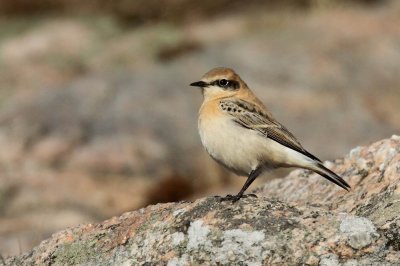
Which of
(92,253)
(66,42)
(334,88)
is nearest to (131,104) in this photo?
(334,88)

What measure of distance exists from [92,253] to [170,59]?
15065 mm

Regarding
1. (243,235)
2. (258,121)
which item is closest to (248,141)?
(258,121)

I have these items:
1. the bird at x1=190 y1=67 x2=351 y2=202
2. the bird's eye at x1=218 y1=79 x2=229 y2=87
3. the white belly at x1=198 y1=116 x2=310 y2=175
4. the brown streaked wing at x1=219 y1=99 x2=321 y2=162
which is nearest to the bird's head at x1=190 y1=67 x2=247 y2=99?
the bird's eye at x1=218 y1=79 x2=229 y2=87

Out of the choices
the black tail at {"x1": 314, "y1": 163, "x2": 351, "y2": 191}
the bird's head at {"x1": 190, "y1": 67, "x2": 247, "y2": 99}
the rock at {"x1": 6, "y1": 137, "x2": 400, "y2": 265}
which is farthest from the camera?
the bird's head at {"x1": 190, "y1": 67, "x2": 247, "y2": 99}

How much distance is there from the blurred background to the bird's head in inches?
136

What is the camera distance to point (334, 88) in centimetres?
2033

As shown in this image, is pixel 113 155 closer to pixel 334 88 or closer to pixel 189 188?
pixel 189 188

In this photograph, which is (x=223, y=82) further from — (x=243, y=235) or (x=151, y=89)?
(x=151, y=89)

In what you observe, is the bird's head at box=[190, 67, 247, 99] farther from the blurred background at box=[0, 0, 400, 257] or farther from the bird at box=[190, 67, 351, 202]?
the blurred background at box=[0, 0, 400, 257]

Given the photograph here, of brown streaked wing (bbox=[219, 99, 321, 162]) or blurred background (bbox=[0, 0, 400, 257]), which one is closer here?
brown streaked wing (bbox=[219, 99, 321, 162])

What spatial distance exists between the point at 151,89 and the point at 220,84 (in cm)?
950

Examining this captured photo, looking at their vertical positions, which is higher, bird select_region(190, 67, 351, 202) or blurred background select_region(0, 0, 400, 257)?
bird select_region(190, 67, 351, 202)

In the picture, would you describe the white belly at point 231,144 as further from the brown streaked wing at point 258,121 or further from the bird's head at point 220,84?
the bird's head at point 220,84

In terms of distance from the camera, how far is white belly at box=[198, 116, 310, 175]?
9.17 metres
